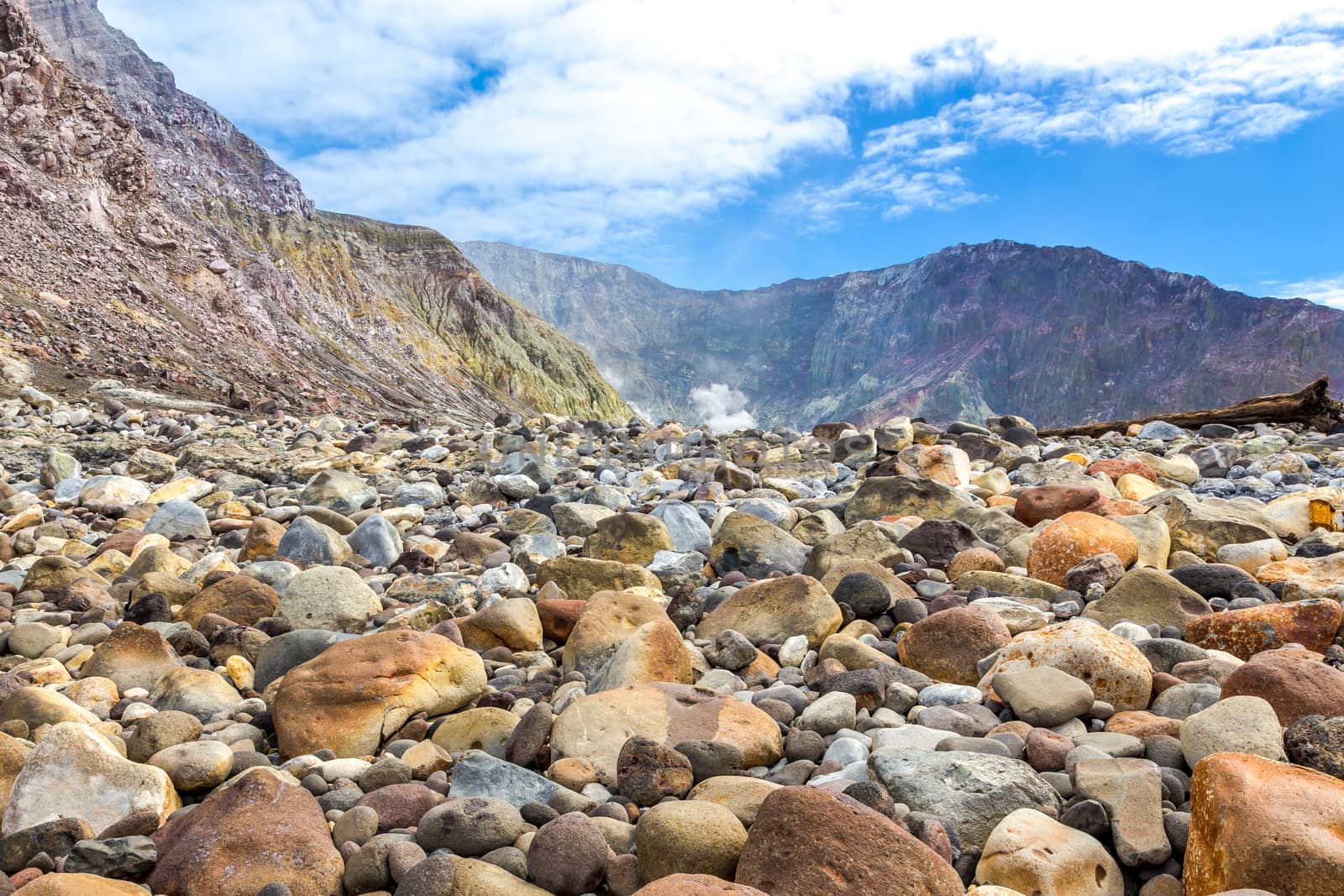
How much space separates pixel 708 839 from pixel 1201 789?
1.19 meters

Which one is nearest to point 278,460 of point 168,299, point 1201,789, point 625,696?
point 625,696

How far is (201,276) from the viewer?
27656 millimetres

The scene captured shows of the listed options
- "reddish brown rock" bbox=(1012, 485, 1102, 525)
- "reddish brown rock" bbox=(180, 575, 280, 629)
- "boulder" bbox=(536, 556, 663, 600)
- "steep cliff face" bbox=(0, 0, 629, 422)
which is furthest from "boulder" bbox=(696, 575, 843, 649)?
"steep cliff face" bbox=(0, 0, 629, 422)

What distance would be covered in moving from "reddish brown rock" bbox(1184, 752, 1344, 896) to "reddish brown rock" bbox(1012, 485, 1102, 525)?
4.02 meters

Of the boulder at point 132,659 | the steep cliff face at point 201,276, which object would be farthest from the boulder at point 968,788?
the steep cliff face at point 201,276

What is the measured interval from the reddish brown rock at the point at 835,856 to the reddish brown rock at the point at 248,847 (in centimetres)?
113

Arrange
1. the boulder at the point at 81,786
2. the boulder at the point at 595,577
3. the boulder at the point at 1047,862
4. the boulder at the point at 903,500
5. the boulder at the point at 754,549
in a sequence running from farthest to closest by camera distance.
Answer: the boulder at the point at 903,500, the boulder at the point at 754,549, the boulder at the point at 595,577, the boulder at the point at 81,786, the boulder at the point at 1047,862

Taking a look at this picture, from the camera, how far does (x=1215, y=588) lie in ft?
13.4

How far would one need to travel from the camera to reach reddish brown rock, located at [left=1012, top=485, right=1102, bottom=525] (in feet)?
19.2

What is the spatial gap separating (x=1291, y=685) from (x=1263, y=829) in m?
0.98

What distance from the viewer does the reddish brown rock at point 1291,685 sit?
2.51m

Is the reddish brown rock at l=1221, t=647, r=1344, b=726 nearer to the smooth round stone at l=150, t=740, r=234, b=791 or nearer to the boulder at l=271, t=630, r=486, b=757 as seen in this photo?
the boulder at l=271, t=630, r=486, b=757

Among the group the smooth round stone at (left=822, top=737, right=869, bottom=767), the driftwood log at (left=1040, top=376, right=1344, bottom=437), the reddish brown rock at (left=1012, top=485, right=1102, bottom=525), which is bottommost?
the smooth round stone at (left=822, top=737, right=869, bottom=767)

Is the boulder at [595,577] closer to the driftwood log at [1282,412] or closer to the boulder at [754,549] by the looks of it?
the boulder at [754,549]
